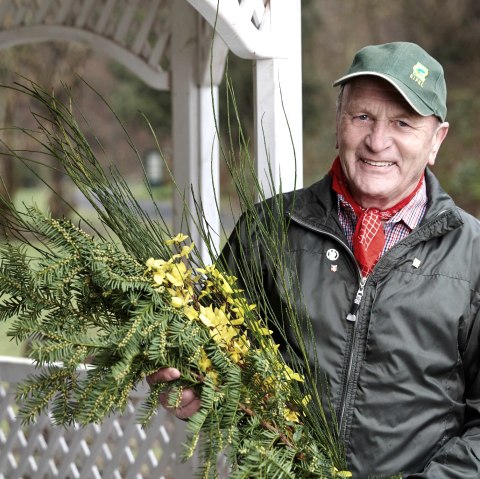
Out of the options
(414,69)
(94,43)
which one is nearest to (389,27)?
(94,43)

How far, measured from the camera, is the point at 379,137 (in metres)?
2.06

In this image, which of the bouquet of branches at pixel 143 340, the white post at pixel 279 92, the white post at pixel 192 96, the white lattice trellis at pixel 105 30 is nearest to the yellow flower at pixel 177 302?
the bouquet of branches at pixel 143 340

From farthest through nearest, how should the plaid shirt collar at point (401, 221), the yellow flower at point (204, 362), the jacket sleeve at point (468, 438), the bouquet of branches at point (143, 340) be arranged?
the plaid shirt collar at point (401, 221) → the jacket sleeve at point (468, 438) → the yellow flower at point (204, 362) → the bouquet of branches at point (143, 340)

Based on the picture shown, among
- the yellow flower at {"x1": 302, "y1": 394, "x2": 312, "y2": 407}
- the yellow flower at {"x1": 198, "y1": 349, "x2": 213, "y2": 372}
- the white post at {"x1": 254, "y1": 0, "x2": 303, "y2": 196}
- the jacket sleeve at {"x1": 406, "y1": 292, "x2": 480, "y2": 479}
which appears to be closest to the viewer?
the yellow flower at {"x1": 198, "y1": 349, "x2": 213, "y2": 372}

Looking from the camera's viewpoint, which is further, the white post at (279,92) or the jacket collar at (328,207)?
the white post at (279,92)

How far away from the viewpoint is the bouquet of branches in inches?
64.1

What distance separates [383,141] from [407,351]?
47 cm

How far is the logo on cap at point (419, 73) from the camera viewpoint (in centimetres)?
205

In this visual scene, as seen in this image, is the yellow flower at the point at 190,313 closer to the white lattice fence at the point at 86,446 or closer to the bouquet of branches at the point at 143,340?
the bouquet of branches at the point at 143,340

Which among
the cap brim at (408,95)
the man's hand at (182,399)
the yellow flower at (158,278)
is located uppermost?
the cap brim at (408,95)

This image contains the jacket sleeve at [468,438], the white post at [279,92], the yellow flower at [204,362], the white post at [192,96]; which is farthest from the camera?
the white post at [192,96]

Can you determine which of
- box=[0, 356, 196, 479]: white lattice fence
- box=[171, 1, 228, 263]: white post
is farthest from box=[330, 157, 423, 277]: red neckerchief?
box=[0, 356, 196, 479]: white lattice fence

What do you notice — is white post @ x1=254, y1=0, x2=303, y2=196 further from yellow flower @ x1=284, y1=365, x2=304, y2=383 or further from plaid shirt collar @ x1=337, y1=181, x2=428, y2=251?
yellow flower @ x1=284, y1=365, x2=304, y2=383

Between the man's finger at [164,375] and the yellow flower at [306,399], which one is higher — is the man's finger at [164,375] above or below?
above
